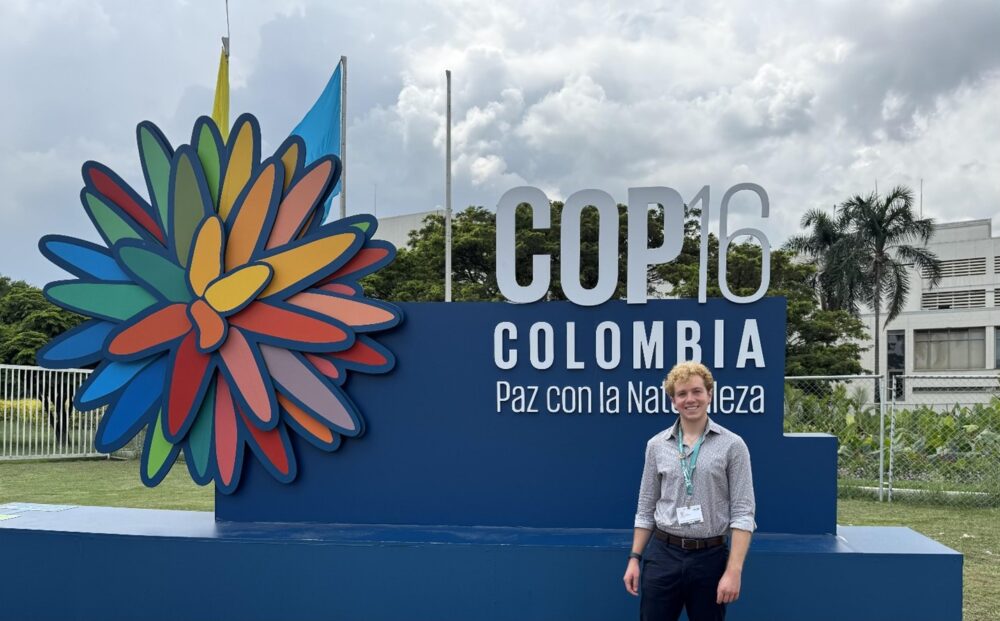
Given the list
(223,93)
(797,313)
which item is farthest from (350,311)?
(797,313)

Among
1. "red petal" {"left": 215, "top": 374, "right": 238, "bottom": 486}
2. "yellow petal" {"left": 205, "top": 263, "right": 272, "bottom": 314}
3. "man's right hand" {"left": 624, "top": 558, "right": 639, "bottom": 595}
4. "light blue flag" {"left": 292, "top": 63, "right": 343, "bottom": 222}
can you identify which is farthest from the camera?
"light blue flag" {"left": 292, "top": 63, "right": 343, "bottom": 222}

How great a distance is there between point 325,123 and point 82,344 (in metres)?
7.05

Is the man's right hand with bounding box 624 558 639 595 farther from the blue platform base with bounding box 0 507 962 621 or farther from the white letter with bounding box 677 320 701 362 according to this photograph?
the white letter with bounding box 677 320 701 362

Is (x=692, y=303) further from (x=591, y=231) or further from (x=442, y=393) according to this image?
(x=591, y=231)

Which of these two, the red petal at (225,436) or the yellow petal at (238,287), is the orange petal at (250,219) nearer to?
the yellow petal at (238,287)

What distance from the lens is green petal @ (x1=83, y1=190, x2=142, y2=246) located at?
5.44 metres

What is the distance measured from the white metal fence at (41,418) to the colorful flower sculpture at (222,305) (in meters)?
13.5

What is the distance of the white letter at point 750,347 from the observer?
4.88m

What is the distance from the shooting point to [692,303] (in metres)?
4.96

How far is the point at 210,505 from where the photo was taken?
36.6 feet

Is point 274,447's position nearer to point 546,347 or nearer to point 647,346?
point 546,347

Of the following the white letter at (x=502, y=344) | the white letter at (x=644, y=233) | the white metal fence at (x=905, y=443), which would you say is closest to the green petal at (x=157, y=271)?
the white letter at (x=502, y=344)

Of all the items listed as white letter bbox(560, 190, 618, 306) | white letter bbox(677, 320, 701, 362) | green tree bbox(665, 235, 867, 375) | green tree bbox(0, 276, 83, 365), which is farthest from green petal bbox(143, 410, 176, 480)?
green tree bbox(665, 235, 867, 375)

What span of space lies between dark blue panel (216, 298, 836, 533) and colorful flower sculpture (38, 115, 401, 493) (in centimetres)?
17
